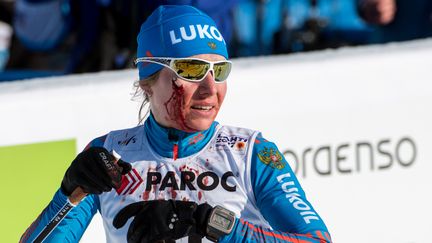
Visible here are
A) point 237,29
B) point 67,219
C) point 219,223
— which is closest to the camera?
point 219,223

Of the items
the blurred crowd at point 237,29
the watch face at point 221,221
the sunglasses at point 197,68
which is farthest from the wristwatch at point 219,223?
the blurred crowd at point 237,29

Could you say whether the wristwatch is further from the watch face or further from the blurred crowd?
the blurred crowd

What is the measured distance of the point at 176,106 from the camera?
3.59m

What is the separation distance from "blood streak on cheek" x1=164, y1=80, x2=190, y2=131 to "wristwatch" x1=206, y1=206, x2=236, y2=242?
33cm

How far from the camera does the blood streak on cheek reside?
3584mm

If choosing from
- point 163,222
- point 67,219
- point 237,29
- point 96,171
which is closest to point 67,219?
point 67,219

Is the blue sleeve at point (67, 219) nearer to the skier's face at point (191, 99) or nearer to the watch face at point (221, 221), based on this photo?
the skier's face at point (191, 99)

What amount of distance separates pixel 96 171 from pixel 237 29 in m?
3.78

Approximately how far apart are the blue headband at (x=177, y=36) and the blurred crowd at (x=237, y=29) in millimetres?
2956

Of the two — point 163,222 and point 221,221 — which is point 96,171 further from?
point 221,221

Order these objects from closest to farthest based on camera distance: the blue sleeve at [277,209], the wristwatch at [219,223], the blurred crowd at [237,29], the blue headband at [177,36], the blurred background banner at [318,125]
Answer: the wristwatch at [219,223], the blue sleeve at [277,209], the blue headband at [177,36], the blurred background banner at [318,125], the blurred crowd at [237,29]

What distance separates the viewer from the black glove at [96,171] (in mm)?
3494

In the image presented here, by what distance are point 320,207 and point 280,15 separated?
6.98 ft

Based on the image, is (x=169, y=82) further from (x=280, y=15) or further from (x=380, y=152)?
(x=280, y=15)
